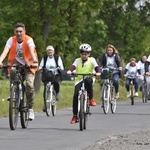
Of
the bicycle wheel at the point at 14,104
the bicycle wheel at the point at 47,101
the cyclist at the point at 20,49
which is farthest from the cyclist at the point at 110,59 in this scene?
the bicycle wheel at the point at 14,104

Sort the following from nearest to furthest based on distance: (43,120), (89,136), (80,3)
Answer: (89,136)
(43,120)
(80,3)

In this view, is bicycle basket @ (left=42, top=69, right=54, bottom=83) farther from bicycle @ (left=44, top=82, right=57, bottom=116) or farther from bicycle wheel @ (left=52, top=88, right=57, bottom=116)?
bicycle wheel @ (left=52, top=88, right=57, bottom=116)

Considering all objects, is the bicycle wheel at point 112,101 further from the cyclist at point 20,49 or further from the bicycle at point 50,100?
the cyclist at point 20,49

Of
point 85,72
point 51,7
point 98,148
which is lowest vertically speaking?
point 98,148

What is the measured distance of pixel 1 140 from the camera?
12.7 meters

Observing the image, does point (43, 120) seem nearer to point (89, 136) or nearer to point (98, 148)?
point (89, 136)

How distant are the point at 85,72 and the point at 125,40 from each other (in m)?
53.6

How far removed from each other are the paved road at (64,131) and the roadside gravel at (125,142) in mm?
204

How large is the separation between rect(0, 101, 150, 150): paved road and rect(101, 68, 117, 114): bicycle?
429 millimetres

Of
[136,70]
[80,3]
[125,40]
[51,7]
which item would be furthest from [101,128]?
[125,40]

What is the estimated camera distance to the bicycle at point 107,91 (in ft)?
70.2

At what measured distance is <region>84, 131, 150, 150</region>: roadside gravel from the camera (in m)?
11.7

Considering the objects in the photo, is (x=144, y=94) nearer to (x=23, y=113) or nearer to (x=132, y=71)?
(x=132, y=71)

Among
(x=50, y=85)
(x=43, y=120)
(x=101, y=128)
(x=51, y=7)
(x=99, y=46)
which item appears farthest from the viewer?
(x=99, y=46)
